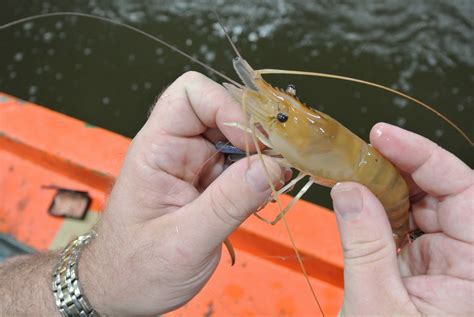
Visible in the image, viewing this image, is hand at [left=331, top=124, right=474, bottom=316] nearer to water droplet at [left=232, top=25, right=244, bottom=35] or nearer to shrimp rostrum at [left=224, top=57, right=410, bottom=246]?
shrimp rostrum at [left=224, top=57, right=410, bottom=246]

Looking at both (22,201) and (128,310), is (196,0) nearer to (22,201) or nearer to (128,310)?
(22,201)

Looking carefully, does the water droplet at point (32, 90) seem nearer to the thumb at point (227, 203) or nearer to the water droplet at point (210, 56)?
the water droplet at point (210, 56)

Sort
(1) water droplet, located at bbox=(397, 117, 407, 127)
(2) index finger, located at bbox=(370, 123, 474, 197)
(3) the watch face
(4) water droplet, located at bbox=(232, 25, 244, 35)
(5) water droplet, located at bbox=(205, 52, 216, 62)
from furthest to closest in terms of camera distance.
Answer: (4) water droplet, located at bbox=(232, 25, 244, 35)
(5) water droplet, located at bbox=(205, 52, 216, 62)
(1) water droplet, located at bbox=(397, 117, 407, 127)
(3) the watch face
(2) index finger, located at bbox=(370, 123, 474, 197)

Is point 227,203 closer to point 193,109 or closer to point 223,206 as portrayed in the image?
point 223,206

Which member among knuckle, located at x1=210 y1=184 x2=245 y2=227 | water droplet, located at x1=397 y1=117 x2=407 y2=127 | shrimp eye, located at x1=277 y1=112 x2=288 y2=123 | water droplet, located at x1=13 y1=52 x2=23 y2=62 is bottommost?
water droplet, located at x1=13 y1=52 x2=23 y2=62

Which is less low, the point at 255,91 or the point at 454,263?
the point at 255,91

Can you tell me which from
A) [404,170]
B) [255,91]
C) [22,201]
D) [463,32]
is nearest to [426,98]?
[463,32]

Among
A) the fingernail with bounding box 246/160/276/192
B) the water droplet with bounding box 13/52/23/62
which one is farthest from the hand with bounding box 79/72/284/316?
the water droplet with bounding box 13/52/23/62
